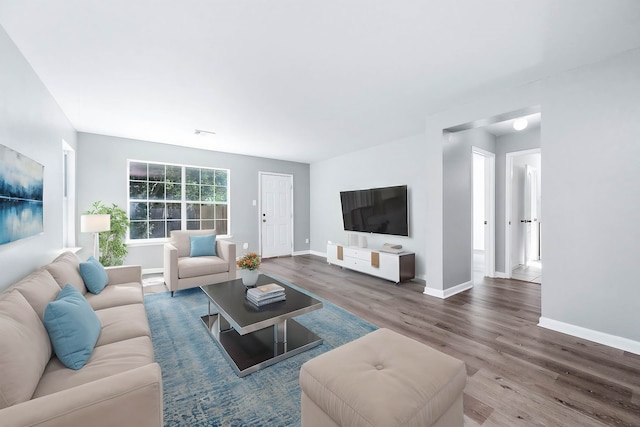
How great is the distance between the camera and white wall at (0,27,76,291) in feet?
6.19

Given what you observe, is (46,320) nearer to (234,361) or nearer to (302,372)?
(234,361)

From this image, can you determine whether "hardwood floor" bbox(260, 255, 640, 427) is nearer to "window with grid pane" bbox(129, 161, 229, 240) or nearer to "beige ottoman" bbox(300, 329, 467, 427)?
"beige ottoman" bbox(300, 329, 467, 427)

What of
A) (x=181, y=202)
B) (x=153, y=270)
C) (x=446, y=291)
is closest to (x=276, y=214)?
(x=181, y=202)

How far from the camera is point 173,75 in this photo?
253 centimetres

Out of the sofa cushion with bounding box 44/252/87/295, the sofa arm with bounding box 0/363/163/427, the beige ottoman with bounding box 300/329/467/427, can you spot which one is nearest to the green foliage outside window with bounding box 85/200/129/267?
the sofa cushion with bounding box 44/252/87/295

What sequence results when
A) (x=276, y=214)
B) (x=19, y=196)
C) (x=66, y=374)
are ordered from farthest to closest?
(x=276, y=214) → (x=19, y=196) → (x=66, y=374)

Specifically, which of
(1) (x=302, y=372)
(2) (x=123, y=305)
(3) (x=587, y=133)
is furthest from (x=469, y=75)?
(2) (x=123, y=305)

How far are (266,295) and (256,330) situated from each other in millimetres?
292

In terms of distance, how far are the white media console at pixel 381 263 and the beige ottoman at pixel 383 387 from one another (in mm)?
2822

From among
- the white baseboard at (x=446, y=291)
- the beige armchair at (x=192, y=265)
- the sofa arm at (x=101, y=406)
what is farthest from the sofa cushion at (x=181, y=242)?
the white baseboard at (x=446, y=291)

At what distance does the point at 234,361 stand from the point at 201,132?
3494 mm

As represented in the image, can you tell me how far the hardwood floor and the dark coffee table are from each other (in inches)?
34.9

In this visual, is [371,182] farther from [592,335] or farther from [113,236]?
[113,236]

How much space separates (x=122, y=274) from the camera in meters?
2.91
